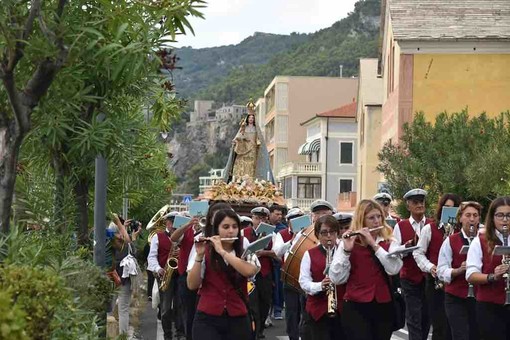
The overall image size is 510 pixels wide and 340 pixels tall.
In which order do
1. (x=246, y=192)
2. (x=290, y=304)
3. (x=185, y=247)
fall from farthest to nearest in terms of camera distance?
(x=246, y=192) → (x=290, y=304) → (x=185, y=247)

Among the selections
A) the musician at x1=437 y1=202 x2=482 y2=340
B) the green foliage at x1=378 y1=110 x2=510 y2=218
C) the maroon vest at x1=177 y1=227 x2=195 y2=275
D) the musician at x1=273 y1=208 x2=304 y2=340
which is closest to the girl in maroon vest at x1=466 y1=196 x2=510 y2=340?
the musician at x1=437 y1=202 x2=482 y2=340

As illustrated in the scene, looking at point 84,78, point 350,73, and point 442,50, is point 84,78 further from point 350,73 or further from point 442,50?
point 350,73

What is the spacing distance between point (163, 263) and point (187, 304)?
8.87 ft

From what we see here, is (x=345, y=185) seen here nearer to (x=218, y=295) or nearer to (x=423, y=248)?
(x=423, y=248)

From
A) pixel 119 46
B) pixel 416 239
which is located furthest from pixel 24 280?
pixel 416 239

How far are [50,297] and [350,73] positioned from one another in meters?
154

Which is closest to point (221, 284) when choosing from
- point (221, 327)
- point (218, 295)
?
point (218, 295)

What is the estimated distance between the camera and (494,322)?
11.0 meters

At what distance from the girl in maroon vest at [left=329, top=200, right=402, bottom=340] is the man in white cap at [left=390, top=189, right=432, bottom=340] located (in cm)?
277

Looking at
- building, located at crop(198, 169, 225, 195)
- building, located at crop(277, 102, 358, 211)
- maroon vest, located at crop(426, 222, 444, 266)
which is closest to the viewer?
maroon vest, located at crop(426, 222, 444, 266)

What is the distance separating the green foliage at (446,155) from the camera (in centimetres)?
2878

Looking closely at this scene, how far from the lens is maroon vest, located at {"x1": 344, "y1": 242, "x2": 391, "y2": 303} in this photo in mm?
10984

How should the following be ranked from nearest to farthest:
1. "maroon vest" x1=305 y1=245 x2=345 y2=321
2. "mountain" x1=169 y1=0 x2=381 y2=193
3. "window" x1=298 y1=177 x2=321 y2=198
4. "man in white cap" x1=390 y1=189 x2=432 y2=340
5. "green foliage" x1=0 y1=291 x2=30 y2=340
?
"green foliage" x1=0 y1=291 x2=30 y2=340 → "maroon vest" x1=305 y1=245 x2=345 y2=321 → "man in white cap" x1=390 y1=189 x2=432 y2=340 → "window" x1=298 y1=177 x2=321 y2=198 → "mountain" x1=169 y1=0 x2=381 y2=193

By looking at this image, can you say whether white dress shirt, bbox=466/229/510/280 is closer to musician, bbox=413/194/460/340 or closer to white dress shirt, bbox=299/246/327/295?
white dress shirt, bbox=299/246/327/295
